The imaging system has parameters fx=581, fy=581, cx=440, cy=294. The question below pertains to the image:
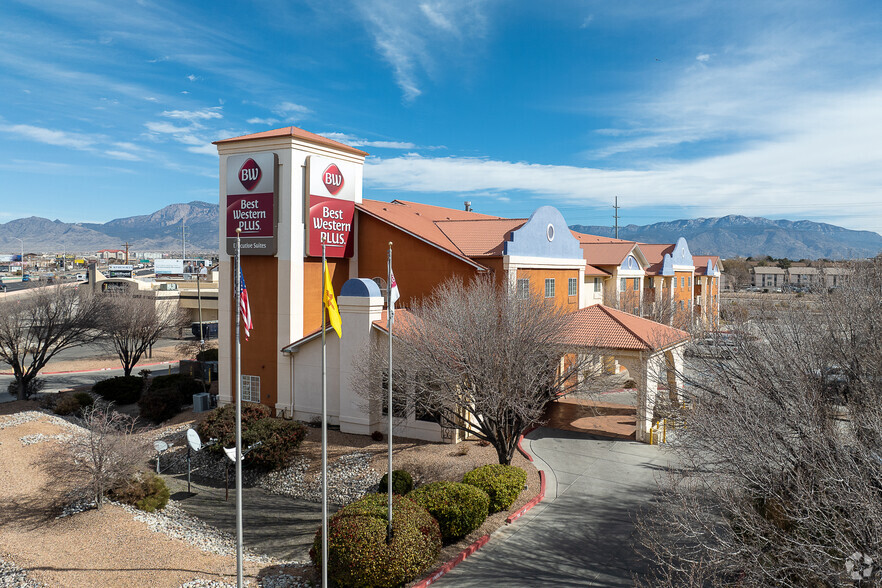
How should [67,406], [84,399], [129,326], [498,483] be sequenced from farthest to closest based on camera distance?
[129,326] → [84,399] → [67,406] → [498,483]

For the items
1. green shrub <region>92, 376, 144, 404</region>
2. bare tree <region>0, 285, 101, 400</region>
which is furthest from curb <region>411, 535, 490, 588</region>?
bare tree <region>0, 285, 101, 400</region>

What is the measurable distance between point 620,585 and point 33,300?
3816 cm

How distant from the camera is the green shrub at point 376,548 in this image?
12453mm

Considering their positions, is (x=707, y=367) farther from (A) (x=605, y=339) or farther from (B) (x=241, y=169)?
(B) (x=241, y=169)

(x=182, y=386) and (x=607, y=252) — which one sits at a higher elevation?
(x=607, y=252)

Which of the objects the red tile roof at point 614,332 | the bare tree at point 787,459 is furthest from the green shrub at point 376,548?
the red tile roof at point 614,332

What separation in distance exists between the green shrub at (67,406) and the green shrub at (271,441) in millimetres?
13414

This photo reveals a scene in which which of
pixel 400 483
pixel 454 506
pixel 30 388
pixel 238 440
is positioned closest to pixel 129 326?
pixel 30 388

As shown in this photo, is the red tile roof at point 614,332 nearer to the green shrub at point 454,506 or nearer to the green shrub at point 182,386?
the green shrub at point 454,506

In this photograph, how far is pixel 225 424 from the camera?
23359 millimetres

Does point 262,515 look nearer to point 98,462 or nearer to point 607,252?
point 98,462

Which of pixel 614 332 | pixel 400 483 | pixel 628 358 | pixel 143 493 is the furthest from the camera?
pixel 614 332

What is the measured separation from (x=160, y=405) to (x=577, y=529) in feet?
76.6

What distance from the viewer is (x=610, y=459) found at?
69.6ft
